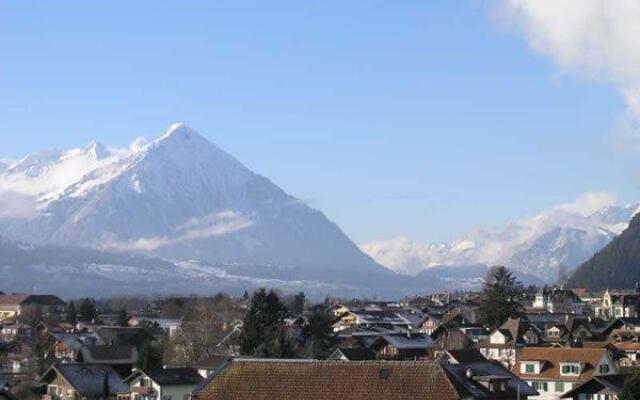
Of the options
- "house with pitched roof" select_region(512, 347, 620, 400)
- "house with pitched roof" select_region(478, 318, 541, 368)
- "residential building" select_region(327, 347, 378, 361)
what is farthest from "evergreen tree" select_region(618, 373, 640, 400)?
"house with pitched roof" select_region(478, 318, 541, 368)

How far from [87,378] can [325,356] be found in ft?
47.9

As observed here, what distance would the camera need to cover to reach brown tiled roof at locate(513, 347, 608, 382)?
67.8 metres

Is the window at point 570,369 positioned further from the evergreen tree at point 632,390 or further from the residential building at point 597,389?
the evergreen tree at point 632,390

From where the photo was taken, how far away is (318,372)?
4734 centimetres

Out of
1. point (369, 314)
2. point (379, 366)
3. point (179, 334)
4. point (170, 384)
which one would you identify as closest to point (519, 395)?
point (379, 366)

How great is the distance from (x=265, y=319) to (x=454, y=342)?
50.8 ft

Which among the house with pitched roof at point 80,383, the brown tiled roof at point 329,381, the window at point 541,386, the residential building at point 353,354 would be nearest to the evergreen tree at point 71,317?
the house with pitched roof at point 80,383

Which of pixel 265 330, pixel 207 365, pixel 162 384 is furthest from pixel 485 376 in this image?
pixel 265 330

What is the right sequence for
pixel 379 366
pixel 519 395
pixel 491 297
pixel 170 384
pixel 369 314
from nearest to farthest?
pixel 379 366 < pixel 519 395 < pixel 170 384 < pixel 491 297 < pixel 369 314

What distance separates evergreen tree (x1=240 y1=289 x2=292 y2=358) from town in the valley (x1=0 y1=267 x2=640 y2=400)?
12cm

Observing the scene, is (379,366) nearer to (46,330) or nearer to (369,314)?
(46,330)

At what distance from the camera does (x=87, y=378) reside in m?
70.4

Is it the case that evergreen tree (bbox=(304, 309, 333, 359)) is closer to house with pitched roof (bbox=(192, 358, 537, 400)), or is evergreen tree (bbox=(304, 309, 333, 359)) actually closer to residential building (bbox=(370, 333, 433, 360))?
residential building (bbox=(370, 333, 433, 360))

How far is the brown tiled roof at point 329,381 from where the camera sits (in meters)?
45.6
